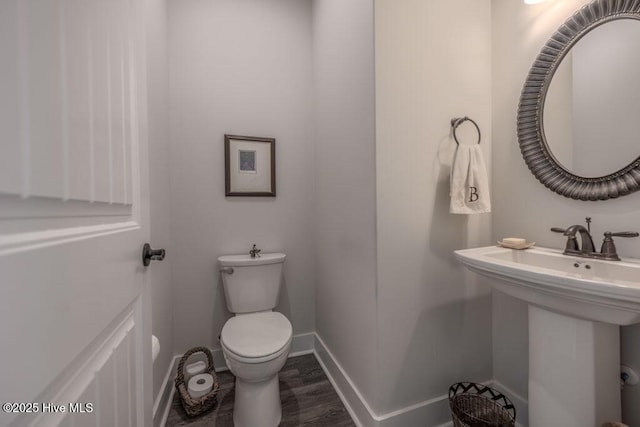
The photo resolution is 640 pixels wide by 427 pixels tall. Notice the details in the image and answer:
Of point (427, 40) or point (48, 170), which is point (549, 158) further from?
point (48, 170)

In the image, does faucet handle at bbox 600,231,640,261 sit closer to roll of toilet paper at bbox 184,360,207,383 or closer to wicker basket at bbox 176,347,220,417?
wicker basket at bbox 176,347,220,417

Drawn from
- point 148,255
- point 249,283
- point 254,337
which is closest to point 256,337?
point 254,337

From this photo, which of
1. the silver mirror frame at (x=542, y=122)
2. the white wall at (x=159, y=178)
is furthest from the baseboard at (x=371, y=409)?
the silver mirror frame at (x=542, y=122)

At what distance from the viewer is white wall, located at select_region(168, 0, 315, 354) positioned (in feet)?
5.48

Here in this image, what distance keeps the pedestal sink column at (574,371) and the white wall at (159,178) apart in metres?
1.66

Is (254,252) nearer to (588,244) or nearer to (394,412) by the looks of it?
(394,412)

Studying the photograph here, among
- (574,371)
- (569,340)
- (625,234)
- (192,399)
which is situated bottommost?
(192,399)

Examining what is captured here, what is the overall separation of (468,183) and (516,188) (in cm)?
31

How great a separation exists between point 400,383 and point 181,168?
1787 mm

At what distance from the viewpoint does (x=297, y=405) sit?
143 cm

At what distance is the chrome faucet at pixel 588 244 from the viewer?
0.94 metres

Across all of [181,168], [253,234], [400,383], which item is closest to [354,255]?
[400,383]

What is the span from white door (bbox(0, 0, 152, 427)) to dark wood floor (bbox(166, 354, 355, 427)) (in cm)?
95

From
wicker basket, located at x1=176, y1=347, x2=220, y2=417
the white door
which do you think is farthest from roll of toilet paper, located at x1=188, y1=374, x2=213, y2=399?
the white door
